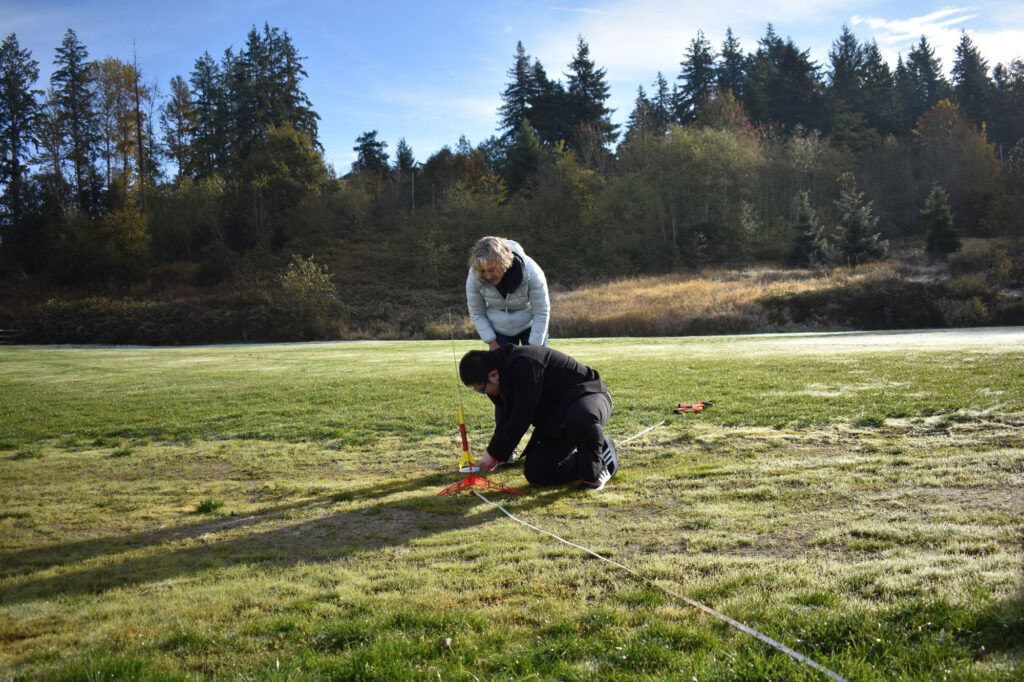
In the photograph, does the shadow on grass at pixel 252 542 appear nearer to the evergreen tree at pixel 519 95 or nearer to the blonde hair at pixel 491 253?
the blonde hair at pixel 491 253

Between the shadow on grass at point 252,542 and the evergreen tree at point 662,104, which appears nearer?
the shadow on grass at point 252,542

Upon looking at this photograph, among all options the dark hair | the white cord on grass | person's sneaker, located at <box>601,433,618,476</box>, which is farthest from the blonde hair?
the white cord on grass

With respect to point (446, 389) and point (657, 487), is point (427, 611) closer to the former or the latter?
point (657, 487)

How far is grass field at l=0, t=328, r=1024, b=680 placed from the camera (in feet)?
9.64

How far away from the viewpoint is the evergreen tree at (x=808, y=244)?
48.9 m

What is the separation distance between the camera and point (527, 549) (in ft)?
14.7

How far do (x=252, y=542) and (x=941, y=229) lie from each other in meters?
54.0

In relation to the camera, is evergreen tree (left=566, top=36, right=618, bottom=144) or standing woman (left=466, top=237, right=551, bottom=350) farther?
evergreen tree (left=566, top=36, right=618, bottom=144)

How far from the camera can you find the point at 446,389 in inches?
539

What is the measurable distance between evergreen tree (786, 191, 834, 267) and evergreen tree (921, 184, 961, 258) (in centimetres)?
680

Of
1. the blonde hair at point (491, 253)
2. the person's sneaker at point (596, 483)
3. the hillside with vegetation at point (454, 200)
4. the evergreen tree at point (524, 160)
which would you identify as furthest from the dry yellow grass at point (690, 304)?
the evergreen tree at point (524, 160)

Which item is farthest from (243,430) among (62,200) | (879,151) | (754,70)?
(754,70)

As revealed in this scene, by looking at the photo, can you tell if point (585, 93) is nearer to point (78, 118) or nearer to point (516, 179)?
point (516, 179)

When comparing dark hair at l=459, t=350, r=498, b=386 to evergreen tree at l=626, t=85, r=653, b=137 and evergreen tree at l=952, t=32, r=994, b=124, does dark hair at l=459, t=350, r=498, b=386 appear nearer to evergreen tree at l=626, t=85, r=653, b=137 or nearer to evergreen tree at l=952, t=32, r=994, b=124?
evergreen tree at l=626, t=85, r=653, b=137
